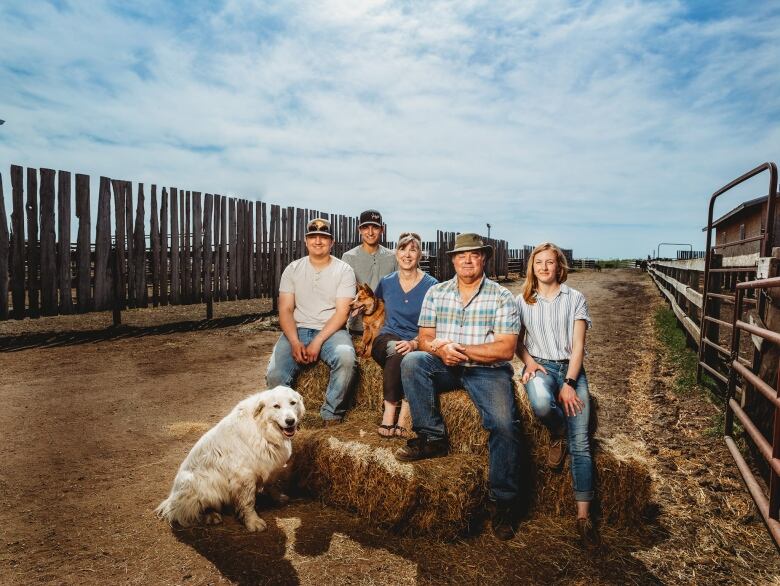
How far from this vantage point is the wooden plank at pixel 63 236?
7.93 metres

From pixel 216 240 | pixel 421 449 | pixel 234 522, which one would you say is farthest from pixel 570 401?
pixel 216 240

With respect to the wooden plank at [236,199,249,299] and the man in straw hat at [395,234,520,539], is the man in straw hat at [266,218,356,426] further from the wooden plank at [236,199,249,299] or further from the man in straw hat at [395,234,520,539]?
the wooden plank at [236,199,249,299]

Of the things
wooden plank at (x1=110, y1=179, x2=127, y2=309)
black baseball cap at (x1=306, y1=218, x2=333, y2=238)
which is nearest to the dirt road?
black baseball cap at (x1=306, y1=218, x2=333, y2=238)

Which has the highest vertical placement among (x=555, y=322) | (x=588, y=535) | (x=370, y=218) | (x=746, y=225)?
(x=746, y=225)

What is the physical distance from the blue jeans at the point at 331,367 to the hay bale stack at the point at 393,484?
0.49m

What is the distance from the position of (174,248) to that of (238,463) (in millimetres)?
7531

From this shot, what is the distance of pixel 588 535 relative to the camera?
3.00 m

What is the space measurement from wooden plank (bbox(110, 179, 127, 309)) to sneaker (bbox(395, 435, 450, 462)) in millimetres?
7390

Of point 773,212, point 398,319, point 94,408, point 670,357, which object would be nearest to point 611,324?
point 670,357

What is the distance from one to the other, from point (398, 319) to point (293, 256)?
8441 mm

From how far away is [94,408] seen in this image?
520cm

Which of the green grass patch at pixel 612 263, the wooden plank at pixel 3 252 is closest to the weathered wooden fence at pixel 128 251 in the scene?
the wooden plank at pixel 3 252

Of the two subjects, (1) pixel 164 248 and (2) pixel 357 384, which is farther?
(1) pixel 164 248

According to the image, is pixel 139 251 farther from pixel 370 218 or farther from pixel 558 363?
pixel 558 363
